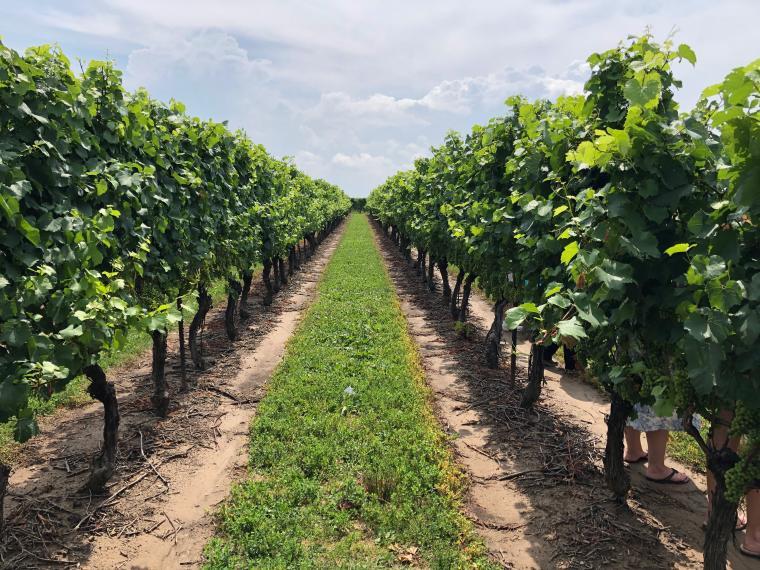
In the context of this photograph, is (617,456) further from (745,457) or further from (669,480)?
(745,457)

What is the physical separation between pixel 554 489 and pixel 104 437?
5631 mm

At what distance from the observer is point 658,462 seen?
6.37 m

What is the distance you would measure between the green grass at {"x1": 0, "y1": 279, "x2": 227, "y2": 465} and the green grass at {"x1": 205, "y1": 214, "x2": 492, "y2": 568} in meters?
2.27

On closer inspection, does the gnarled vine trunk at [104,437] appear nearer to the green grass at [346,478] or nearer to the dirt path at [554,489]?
the green grass at [346,478]

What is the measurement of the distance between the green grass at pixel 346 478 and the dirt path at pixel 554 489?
1.41 ft

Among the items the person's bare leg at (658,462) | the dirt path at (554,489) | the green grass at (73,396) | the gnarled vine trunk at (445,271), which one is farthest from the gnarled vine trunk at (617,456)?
the gnarled vine trunk at (445,271)


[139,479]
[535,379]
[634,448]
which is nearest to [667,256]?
[634,448]

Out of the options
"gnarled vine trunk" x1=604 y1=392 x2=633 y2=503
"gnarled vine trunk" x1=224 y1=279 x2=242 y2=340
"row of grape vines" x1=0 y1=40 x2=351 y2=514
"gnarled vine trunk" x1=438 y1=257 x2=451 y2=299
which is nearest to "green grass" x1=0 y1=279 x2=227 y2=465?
"row of grape vines" x1=0 y1=40 x2=351 y2=514

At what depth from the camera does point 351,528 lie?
5453mm

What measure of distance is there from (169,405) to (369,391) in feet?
11.5

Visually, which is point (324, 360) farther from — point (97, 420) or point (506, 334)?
point (506, 334)

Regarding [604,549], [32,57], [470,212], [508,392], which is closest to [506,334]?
[508,392]

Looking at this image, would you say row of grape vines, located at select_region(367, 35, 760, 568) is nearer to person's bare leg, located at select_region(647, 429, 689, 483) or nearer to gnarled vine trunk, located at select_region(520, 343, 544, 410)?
person's bare leg, located at select_region(647, 429, 689, 483)

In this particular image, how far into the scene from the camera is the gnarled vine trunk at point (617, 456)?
18.7ft
